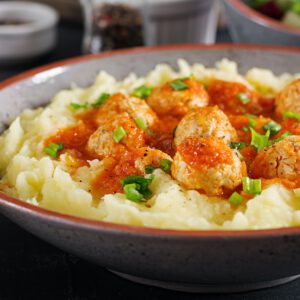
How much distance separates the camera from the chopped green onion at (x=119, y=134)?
19.2ft

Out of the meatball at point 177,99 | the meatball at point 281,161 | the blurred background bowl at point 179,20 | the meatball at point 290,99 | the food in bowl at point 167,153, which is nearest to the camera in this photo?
the food in bowl at point 167,153

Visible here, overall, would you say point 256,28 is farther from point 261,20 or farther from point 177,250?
point 177,250

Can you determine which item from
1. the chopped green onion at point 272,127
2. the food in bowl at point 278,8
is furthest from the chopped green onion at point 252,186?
the food in bowl at point 278,8

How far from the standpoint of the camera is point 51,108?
6898 millimetres

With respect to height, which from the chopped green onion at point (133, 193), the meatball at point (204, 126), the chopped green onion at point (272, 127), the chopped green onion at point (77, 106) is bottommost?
the chopped green onion at point (77, 106)

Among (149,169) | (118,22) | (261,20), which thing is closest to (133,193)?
(149,169)

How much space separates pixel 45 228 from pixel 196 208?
3.60 ft

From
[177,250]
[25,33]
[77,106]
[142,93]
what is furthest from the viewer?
[25,33]

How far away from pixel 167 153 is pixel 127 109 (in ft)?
2.00

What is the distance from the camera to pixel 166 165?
5.51m

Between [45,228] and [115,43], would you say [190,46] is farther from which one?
[45,228]

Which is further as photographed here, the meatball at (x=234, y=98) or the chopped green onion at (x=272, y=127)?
the meatball at (x=234, y=98)

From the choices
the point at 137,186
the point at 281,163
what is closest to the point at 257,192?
the point at 281,163

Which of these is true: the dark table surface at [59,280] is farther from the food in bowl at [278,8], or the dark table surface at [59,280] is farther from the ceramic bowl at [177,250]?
the food in bowl at [278,8]
